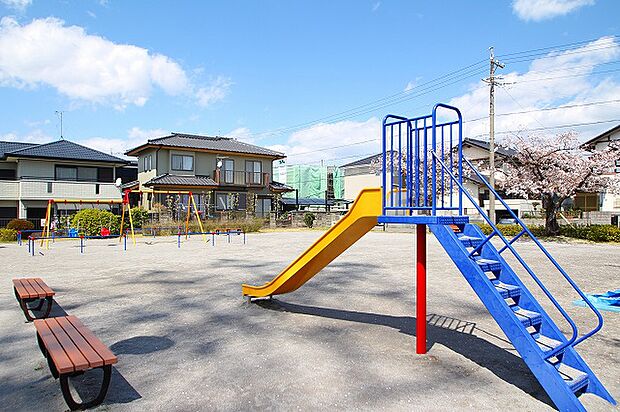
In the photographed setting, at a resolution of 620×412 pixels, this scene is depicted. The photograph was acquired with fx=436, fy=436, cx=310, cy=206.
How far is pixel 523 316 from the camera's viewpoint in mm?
3729

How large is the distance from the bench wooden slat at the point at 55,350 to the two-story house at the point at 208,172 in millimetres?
21508

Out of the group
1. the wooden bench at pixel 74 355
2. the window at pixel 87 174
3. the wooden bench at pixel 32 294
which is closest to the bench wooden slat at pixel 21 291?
the wooden bench at pixel 32 294

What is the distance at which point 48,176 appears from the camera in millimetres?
24125

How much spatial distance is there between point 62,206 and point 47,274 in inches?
→ 722

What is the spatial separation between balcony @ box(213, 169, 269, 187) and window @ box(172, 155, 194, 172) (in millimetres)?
1652

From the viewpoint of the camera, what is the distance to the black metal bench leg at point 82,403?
9.91 feet

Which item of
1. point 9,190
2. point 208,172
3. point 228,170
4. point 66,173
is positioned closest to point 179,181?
point 208,172

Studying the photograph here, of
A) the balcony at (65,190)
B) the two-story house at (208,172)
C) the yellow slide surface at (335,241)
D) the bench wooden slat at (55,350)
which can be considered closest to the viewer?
the bench wooden slat at (55,350)

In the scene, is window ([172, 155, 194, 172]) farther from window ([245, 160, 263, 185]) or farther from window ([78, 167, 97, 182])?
window ([78, 167, 97, 182])

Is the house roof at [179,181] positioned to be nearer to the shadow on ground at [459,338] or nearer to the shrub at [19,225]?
the shrub at [19,225]

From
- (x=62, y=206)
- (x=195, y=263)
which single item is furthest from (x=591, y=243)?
(x=62, y=206)

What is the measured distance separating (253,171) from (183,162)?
4905 millimetres

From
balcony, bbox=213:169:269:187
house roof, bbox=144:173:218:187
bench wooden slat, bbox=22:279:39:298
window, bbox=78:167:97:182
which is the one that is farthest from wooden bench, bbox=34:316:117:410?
balcony, bbox=213:169:269:187

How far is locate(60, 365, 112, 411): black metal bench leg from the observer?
3021 millimetres
